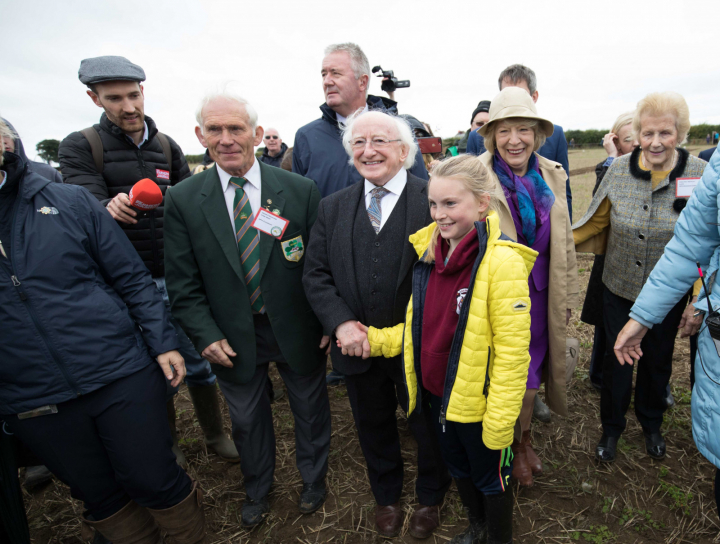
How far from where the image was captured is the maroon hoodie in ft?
6.14

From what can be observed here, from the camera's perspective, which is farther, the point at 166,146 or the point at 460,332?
the point at 166,146

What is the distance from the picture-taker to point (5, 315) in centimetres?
184

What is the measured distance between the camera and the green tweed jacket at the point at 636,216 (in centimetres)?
252

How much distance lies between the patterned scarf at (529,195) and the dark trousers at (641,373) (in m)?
0.91

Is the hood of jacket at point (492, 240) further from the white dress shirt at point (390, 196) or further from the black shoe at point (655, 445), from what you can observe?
the black shoe at point (655, 445)

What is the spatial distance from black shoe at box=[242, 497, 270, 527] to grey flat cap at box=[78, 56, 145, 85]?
2904 mm

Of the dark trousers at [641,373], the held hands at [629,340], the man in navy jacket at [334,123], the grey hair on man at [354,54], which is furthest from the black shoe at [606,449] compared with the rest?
the grey hair on man at [354,54]

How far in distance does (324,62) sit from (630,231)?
2401 mm

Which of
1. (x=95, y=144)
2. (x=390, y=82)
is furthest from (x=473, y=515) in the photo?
(x=390, y=82)

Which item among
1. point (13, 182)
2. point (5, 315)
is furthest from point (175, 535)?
point (13, 182)

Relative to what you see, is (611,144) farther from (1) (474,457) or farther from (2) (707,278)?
(1) (474,457)

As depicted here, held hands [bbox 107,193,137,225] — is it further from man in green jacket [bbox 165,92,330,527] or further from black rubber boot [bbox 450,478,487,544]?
black rubber boot [bbox 450,478,487,544]

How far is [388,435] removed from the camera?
247cm

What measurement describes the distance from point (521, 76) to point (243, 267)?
10.1 ft
